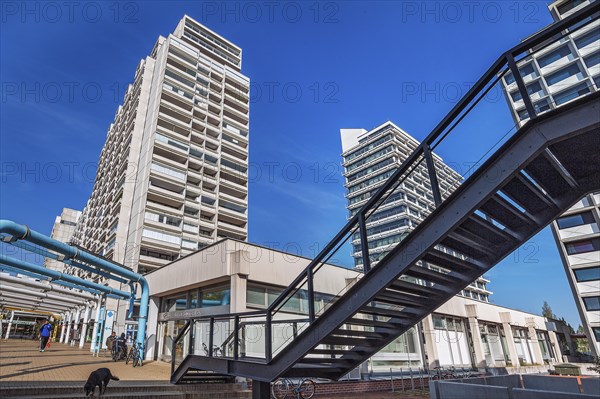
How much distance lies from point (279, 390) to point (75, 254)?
1005 centimetres

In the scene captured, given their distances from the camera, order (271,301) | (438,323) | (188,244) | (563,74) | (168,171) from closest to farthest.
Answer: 1. (271,301)
2. (438,323)
3. (563,74)
4. (188,244)
5. (168,171)

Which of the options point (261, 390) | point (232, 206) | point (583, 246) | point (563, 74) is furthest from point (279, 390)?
point (563, 74)

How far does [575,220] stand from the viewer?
38.6m

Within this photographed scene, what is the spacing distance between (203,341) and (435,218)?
601 centimetres

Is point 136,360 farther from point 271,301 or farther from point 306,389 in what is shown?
point 306,389

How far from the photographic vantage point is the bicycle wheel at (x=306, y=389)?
1102 centimetres

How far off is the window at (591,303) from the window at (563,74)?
23.6 meters

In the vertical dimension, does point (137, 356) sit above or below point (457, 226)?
below

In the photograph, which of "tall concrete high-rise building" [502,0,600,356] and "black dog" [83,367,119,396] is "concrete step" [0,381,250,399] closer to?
"black dog" [83,367,119,396]

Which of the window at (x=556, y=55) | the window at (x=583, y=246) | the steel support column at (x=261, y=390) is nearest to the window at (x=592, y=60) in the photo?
the window at (x=556, y=55)

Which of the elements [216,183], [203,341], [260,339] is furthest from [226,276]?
[216,183]

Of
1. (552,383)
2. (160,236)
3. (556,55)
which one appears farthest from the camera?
(556,55)

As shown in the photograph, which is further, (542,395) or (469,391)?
(469,391)

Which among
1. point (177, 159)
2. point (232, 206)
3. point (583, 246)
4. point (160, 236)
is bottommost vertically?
point (583, 246)
